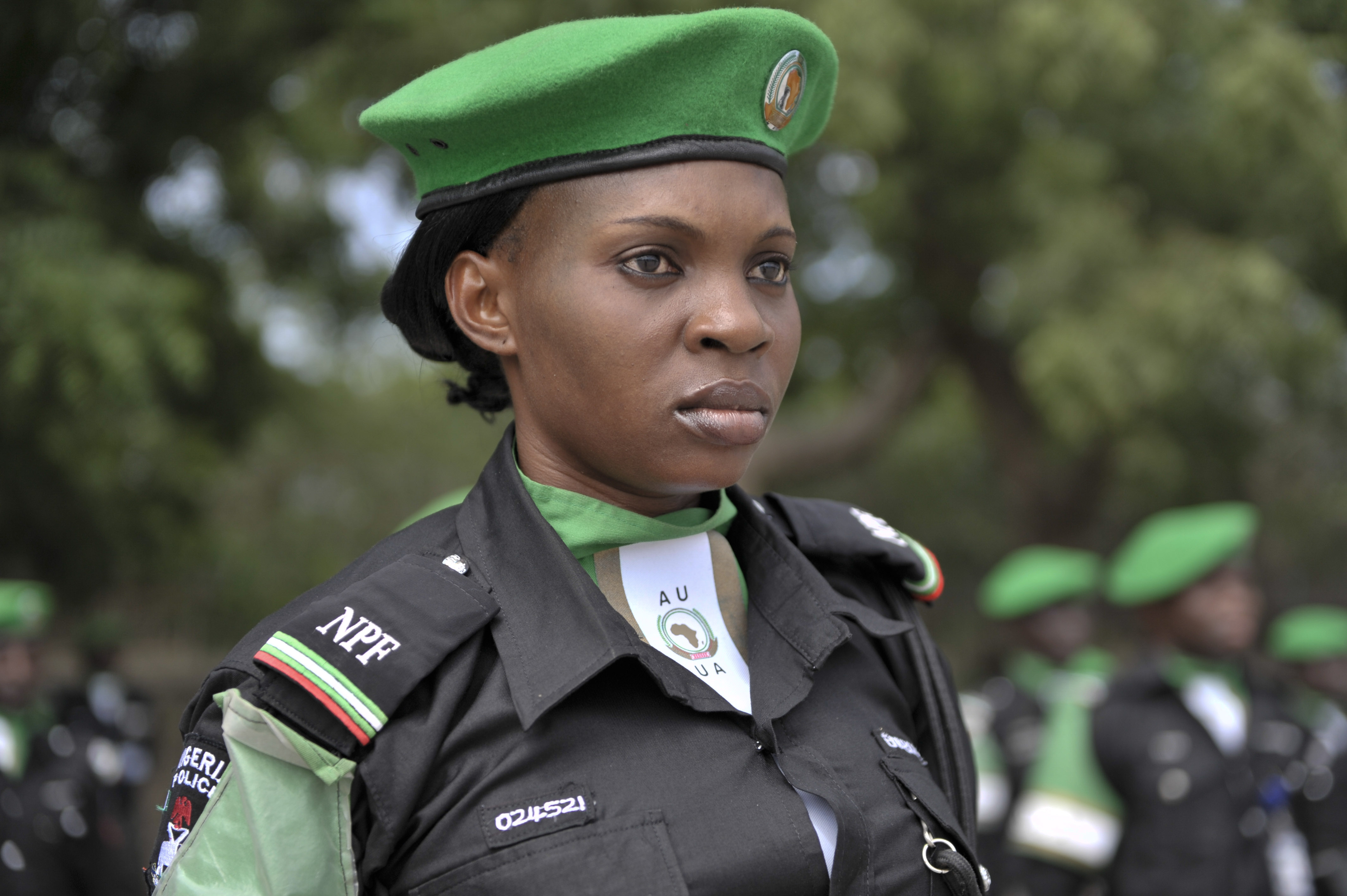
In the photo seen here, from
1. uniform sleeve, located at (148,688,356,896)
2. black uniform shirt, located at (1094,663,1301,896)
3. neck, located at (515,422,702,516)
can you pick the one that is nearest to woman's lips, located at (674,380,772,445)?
neck, located at (515,422,702,516)

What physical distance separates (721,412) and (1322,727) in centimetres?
505

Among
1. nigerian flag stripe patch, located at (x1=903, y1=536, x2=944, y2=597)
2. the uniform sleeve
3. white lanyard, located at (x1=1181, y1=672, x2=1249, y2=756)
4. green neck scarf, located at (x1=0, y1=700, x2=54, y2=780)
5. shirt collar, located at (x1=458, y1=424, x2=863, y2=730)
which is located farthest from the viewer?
green neck scarf, located at (x1=0, y1=700, x2=54, y2=780)

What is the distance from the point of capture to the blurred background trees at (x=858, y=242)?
5.64m

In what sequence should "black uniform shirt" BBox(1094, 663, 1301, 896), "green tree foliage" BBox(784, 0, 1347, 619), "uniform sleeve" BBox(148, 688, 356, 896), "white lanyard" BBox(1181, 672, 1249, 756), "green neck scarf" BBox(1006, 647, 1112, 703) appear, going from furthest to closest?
"green neck scarf" BBox(1006, 647, 1112, 703) → "green tree foliage" BBox(784, 0, 1347, 619) → "white lanyard" BBox(1181, 672, 1249, 756) → "black uniform shirt" BBox(1094, 663, 1301, 896) → "uniform sleeve" BBox(148, 688, 356, 896)

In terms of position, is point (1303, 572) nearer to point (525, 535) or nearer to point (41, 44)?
point (41, 44)

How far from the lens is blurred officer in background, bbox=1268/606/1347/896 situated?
4777 millimetres

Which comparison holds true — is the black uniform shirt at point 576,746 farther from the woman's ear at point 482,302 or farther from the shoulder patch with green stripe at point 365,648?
the woman's ear at point 482,302

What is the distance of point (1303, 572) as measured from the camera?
12008 mm

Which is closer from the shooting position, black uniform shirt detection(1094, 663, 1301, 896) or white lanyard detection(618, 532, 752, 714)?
white lanyard detection(618, 532, 752, 714)

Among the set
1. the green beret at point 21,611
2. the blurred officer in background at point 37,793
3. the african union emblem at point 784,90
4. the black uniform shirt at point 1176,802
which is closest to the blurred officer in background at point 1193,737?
the black uniform shirt at point 1176,802

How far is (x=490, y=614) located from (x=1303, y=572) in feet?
40.1

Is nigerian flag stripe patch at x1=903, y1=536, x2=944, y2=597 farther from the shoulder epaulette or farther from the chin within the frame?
the chin

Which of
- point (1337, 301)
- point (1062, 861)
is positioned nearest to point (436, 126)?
point (1062, 861)

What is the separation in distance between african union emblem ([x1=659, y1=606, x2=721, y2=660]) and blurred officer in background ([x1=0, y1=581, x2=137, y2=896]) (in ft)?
16.6
